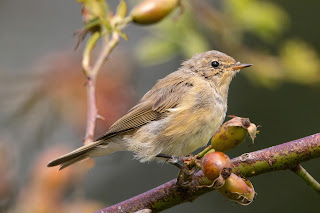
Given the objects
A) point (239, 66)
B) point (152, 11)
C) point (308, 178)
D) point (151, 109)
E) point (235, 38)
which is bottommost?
point (308, 178)

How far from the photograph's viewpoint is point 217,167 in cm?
171

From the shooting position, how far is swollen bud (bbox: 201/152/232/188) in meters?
1.71

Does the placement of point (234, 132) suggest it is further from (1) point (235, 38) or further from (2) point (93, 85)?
(1) point (235, 38)

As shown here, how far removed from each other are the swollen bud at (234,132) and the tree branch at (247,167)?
111 millimetres

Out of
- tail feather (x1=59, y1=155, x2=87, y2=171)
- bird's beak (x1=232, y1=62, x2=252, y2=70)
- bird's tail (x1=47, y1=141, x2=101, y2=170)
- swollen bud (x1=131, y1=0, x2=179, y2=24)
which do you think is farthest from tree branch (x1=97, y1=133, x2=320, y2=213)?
bird's beak (x1=232, y1=62, x2=252, y2=70)

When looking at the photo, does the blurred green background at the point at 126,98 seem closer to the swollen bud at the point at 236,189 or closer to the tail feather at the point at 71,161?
the tail feather at the point at 71,161

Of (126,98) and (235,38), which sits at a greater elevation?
(235,38)

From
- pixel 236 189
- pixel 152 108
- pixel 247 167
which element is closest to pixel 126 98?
pixel 152 108

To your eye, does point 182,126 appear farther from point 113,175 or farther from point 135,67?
point 113,175

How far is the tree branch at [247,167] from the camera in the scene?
5.90 feet

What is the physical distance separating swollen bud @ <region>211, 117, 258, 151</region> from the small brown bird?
131 centimetres

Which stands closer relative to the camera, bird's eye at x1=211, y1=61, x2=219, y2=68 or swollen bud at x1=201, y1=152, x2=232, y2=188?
swollen bud at x1=201, y1=152, x2=232, y2=188

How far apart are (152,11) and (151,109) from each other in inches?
40.1

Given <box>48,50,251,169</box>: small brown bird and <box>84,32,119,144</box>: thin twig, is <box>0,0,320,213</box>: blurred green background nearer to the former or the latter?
A: <box>48,50,251,169</box>: small brown bird
